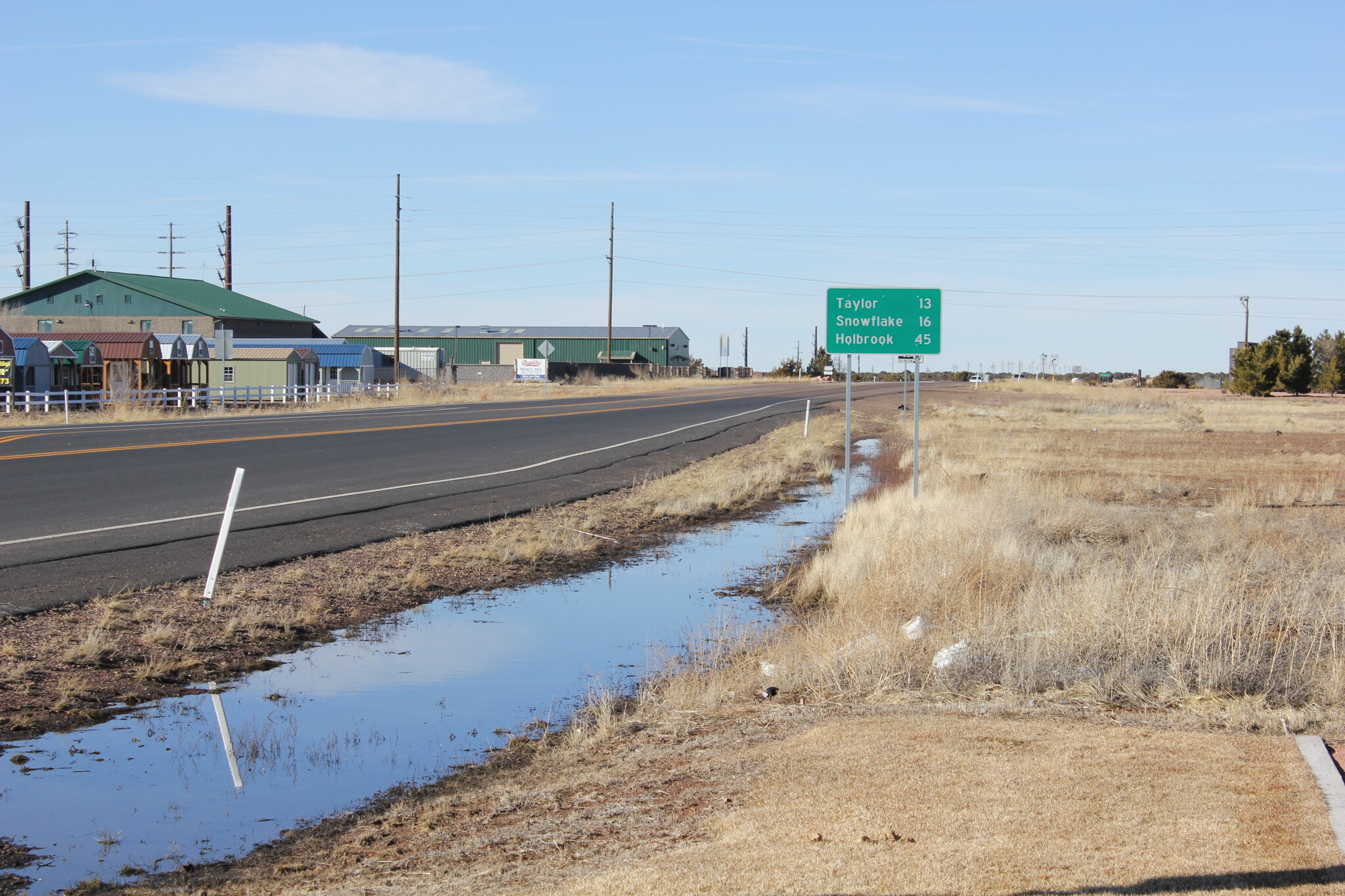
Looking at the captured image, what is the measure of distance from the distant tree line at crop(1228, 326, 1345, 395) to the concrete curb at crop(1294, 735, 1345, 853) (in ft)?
262

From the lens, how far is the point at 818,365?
471 feet

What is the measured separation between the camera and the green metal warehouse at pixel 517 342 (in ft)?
395

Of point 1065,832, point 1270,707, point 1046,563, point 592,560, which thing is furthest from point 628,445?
point 1065,832

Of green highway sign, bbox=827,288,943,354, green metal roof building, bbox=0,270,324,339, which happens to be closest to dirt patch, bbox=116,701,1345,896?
green highway sign, bbox=827,288,943,354

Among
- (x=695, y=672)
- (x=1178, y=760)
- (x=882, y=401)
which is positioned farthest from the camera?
(x=882, y=401)

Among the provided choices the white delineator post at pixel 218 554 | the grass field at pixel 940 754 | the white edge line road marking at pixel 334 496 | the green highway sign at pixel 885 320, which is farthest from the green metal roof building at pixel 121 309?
the grass field at pixel 940 754

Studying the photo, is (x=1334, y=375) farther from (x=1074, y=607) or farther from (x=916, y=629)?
(x=916, y=629)

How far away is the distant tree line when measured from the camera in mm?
77250

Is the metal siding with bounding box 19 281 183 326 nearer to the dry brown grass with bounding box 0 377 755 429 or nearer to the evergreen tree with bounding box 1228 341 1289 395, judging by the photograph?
the dry brown grass with bounding box 0 377 755 429

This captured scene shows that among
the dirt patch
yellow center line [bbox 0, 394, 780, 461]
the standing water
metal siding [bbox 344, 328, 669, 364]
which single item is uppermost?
metal siding [bbox 344, 328, 669, 364]

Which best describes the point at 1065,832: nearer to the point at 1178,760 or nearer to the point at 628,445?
the point at 1178,760

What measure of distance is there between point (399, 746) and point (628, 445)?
22.0m

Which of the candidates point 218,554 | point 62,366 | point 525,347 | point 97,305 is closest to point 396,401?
point 62,366

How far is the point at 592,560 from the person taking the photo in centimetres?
1435
